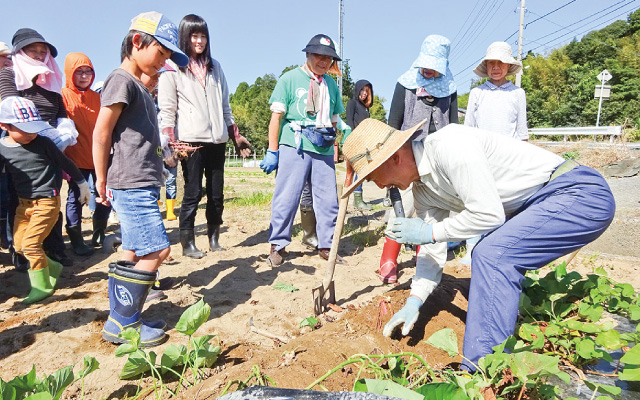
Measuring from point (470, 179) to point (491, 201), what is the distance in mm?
128

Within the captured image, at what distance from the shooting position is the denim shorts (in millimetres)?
2338

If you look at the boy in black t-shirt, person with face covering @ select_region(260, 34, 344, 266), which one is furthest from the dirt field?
person with face covering @ select_region(260, 34, 344, 266)

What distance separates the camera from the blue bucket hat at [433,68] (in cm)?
330

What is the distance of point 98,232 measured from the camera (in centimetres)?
443

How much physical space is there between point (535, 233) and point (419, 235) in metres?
0.51

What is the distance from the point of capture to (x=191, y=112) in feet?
12.1

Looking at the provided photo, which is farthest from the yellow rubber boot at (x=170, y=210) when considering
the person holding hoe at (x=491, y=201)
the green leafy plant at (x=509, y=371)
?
the green leafy plant at (x=509, y=371)

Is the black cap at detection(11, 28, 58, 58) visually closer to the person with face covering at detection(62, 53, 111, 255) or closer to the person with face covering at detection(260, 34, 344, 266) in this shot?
the person with face covering at detection(62, 53, 111, 255)

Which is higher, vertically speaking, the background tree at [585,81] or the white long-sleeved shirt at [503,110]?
the background tree at [585,81]

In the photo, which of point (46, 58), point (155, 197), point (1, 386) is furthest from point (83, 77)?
point (1, 386)

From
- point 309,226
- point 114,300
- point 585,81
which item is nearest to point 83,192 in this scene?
point 114,300

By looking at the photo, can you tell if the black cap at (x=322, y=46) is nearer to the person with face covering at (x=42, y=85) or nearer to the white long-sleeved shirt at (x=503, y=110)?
the white long-sleeved shirt at (x=503, y=110)

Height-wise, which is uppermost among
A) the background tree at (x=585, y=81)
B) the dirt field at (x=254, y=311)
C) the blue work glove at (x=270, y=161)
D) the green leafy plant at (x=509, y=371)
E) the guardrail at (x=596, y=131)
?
the background tree at (x=585, y=81)

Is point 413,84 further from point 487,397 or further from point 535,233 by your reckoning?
point 487,397
